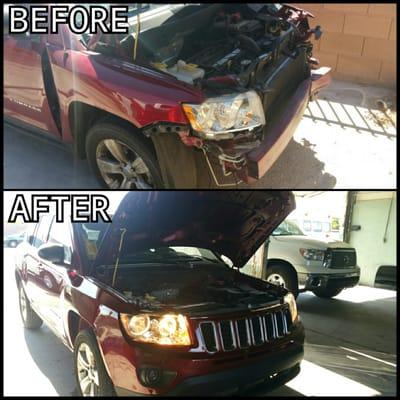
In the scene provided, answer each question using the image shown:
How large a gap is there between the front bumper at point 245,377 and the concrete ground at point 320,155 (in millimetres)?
1270

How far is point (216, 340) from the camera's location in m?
1.90

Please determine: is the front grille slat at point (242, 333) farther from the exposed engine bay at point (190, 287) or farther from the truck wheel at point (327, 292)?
the truck wheel at point (327, 292)

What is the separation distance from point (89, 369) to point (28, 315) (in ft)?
2.21

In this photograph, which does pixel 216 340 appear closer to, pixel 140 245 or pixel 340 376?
pixel 140 245

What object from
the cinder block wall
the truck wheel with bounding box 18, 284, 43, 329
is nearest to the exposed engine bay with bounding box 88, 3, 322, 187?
the truck wheel with bounding box 18, 284, 43, 329

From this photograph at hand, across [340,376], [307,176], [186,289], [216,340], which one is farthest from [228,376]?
[307,176]

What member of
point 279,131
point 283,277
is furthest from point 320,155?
point 283,277

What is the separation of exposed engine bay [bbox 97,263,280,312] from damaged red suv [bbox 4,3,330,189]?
20.0 inches

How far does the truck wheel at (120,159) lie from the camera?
237 centimetres

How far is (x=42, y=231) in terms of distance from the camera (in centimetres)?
243

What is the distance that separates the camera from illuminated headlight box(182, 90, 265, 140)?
217cm

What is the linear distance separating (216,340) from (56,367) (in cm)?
96

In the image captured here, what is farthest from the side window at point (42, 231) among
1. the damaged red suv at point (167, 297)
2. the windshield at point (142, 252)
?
the windshield at point (142, 252)

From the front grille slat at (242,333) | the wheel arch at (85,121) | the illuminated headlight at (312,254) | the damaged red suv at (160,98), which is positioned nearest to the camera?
the front grille slat at (242,333)
